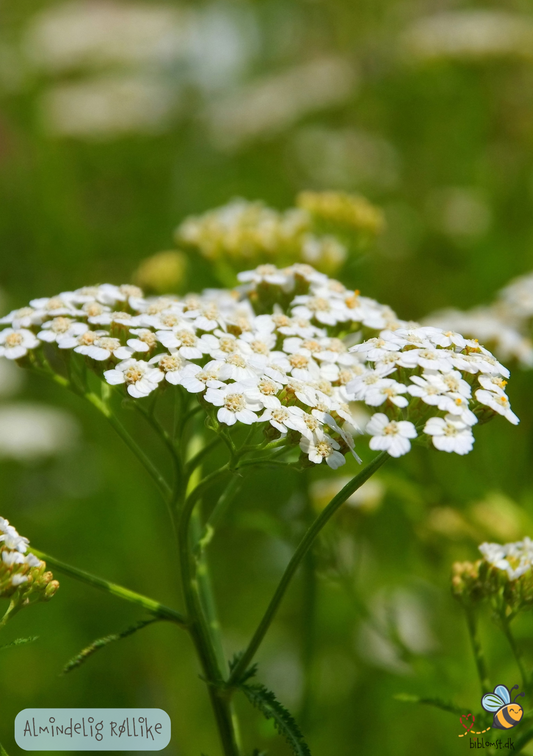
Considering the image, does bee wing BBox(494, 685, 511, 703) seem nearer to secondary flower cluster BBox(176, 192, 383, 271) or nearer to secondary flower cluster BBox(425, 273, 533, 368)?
secondary flower cluster BBox(425, 273, 533, 368)

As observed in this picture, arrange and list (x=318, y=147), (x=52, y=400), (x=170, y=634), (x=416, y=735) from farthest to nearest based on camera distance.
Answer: (x=318, y=147)
(x=52, y=400)
(x=170, y=634)
(x=416, y=735)

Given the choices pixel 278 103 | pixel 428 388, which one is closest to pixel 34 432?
pixel 428 388

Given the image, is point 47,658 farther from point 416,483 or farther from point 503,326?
point 503,326

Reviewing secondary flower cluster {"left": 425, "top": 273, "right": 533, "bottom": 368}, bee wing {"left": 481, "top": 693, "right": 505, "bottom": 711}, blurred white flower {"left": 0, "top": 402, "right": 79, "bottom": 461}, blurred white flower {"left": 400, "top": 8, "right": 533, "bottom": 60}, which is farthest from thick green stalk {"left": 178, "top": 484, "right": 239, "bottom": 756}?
blurred white flower {"left": 400, "top": 8, "right": 533, "bottom": 60}

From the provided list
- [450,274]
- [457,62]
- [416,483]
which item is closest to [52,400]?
[450,274]

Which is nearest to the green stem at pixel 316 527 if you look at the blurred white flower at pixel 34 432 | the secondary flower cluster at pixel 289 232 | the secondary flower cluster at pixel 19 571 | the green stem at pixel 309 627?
the secondary flower cluster at pixel 19 571

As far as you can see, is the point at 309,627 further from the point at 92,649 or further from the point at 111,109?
the point at 111,109
